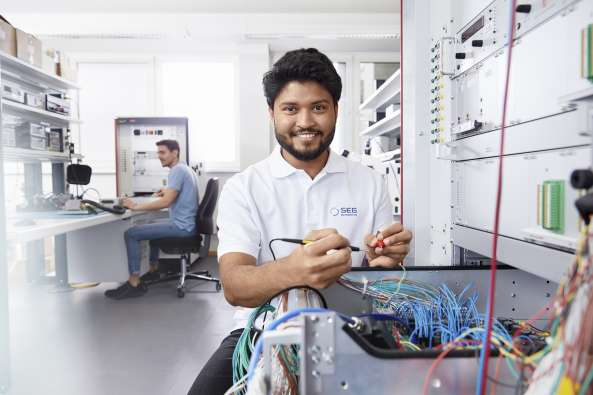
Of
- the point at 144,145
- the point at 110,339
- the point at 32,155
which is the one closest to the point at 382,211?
the point at 110,339

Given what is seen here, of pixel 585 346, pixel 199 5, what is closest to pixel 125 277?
pixel 199 5

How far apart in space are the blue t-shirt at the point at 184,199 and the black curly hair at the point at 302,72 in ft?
7.85

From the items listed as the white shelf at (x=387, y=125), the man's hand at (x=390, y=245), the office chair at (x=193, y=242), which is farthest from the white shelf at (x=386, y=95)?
the man's hand at (x=390, y=245)

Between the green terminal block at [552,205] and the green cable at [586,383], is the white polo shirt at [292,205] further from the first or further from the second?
the green cable at [586,383]

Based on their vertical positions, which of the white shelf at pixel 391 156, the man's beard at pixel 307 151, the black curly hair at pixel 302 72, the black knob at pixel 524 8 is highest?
the black knob at pixel 524 8

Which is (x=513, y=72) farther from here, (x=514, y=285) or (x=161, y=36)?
(x=161, y=36)

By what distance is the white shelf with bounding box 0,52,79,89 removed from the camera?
2700 mm

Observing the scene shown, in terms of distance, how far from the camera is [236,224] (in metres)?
1.21

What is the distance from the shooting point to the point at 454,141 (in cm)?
142

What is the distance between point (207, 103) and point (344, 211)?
4469 mm

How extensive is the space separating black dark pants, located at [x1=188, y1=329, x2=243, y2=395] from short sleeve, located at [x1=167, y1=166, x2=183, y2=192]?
259cm

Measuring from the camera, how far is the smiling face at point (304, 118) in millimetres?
1240

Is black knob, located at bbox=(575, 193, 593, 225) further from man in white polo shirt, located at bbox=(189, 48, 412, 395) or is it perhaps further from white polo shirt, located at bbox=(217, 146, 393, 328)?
white polo shirt, located at bbox=(217, 146, 393, 328)

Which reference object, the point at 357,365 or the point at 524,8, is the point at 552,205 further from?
the point at 357,365
